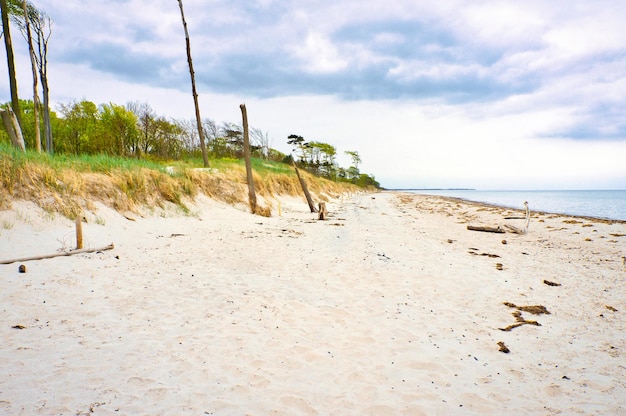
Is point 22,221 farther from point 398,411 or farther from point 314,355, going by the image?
point 398,411

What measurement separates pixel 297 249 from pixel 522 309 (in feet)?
16.2

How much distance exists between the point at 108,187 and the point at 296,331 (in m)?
8.97

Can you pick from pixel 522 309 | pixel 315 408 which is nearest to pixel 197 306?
pixel 315 408

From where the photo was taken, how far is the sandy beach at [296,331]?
2486 millimetres

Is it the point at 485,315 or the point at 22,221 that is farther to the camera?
the point at 22,221

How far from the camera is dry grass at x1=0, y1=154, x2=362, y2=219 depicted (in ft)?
24.4

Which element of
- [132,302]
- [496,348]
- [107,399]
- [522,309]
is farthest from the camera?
[522,309]

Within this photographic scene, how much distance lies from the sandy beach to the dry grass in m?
0.66

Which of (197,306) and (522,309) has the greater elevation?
(197,306)

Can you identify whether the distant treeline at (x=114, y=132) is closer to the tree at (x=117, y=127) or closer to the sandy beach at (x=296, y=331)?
the tree at (x=117, y=127)

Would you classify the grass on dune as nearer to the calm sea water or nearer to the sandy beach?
the sandy beach

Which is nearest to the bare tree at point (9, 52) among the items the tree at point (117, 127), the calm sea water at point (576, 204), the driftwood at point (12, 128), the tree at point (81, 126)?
the driftwood at point (12, 128)

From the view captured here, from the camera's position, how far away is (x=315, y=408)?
2.39 metres

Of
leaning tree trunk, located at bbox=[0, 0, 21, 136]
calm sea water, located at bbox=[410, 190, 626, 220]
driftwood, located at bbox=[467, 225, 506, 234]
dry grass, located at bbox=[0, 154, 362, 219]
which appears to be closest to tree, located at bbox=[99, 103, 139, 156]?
leaning tree trunk, located at bbox=[0, 0, 21, 136]
